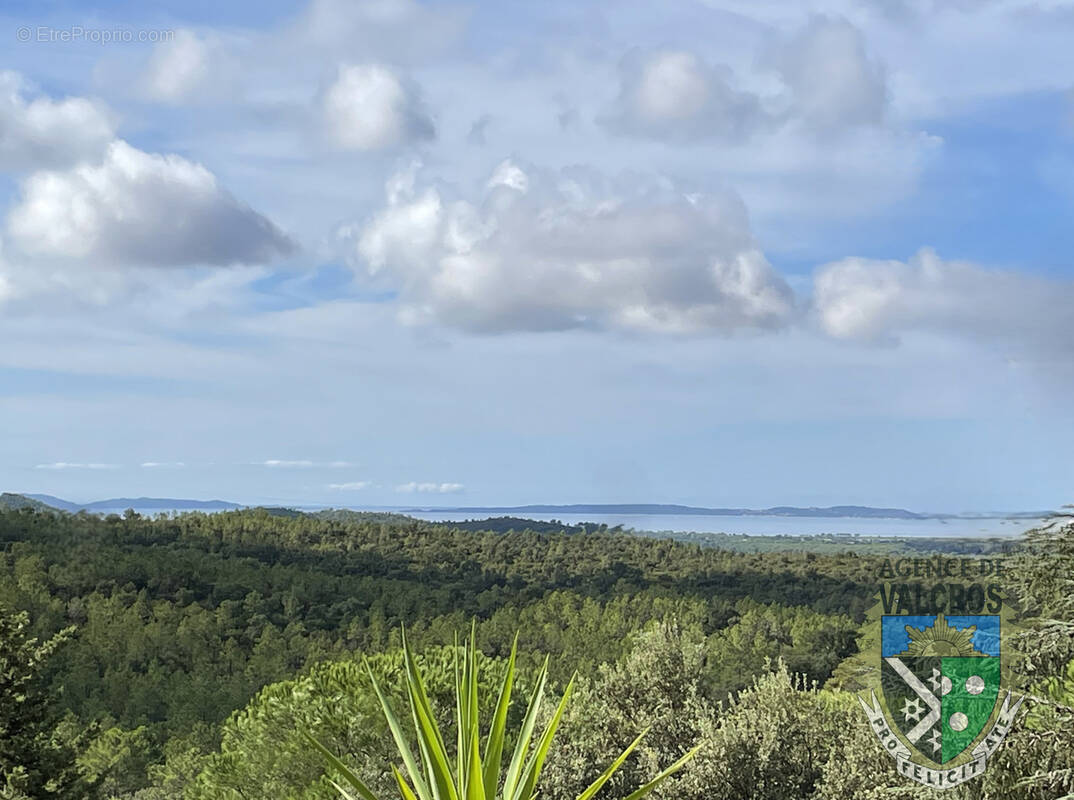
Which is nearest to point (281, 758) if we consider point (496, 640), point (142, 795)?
point (142, 795)

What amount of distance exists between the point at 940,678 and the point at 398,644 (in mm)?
58533

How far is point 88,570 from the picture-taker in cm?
7981

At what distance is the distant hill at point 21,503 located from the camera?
93750 millimetres

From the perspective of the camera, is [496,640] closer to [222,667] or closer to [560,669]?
[560,669]

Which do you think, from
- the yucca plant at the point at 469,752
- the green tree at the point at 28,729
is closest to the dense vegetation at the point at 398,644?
the green tree at the point at 28,729

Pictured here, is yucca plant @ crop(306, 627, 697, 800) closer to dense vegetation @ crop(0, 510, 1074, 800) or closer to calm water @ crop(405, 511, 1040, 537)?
dense vegetation @ crop(0, 510, 1074, 800)

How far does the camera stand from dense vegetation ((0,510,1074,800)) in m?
18.7

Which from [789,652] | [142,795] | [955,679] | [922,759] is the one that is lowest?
[142,795]

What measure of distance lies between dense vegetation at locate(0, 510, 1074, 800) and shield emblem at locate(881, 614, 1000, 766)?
0.76 meters

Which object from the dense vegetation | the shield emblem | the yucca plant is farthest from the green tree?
the yucca plant

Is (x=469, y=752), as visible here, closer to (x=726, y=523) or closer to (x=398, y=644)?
(x=398, y=644)

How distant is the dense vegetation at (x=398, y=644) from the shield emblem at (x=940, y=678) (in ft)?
2.49

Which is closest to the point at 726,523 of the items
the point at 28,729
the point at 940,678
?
the point at 28,729

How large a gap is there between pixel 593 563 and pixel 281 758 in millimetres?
90426
